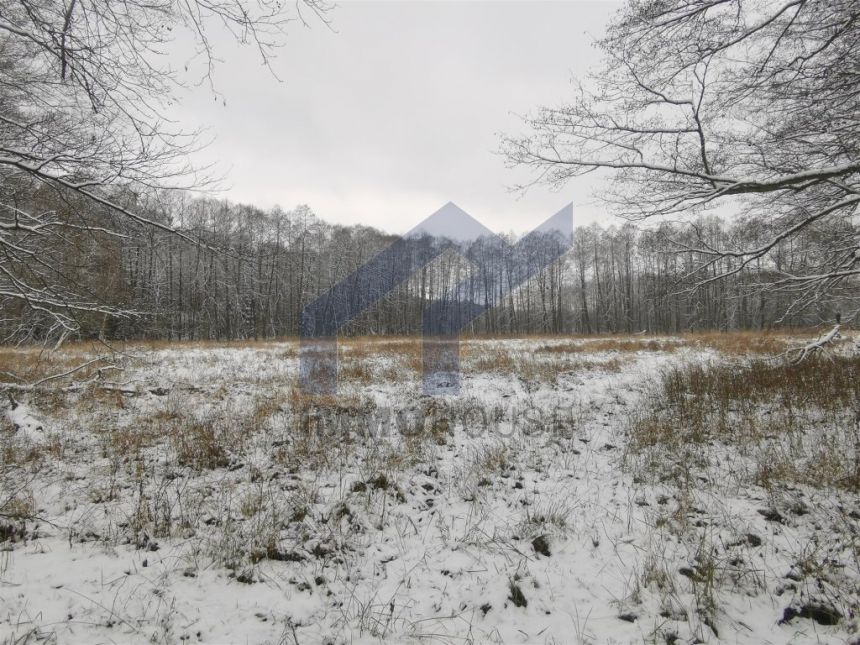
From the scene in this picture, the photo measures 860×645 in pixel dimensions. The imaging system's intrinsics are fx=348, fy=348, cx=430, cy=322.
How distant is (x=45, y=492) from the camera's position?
344cm

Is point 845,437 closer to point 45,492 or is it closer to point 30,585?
point 30,585

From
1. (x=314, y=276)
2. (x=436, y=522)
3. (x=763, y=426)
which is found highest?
A: (x=314, y=276)

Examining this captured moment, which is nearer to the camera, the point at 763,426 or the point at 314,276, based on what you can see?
the point at 763,426

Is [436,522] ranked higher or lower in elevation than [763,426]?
lower

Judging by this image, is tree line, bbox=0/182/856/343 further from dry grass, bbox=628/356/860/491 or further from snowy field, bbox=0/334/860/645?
snowy field, bbox=0/334/860/645

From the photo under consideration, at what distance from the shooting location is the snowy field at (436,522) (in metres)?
2.14

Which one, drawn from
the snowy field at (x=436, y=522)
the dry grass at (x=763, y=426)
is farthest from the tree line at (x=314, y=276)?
the snowy field at (x=436, y=522)

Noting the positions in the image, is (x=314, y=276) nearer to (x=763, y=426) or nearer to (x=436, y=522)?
(x=436, y=522)

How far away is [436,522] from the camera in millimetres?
3197

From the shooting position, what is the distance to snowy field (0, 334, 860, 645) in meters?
2.14

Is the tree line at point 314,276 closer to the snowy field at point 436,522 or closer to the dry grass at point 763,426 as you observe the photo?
the dry grass at point 763,426

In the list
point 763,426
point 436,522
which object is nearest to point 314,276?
point 436,522

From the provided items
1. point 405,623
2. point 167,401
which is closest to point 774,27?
point 405,623

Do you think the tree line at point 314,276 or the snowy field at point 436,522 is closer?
the snowy field at point 436,522
